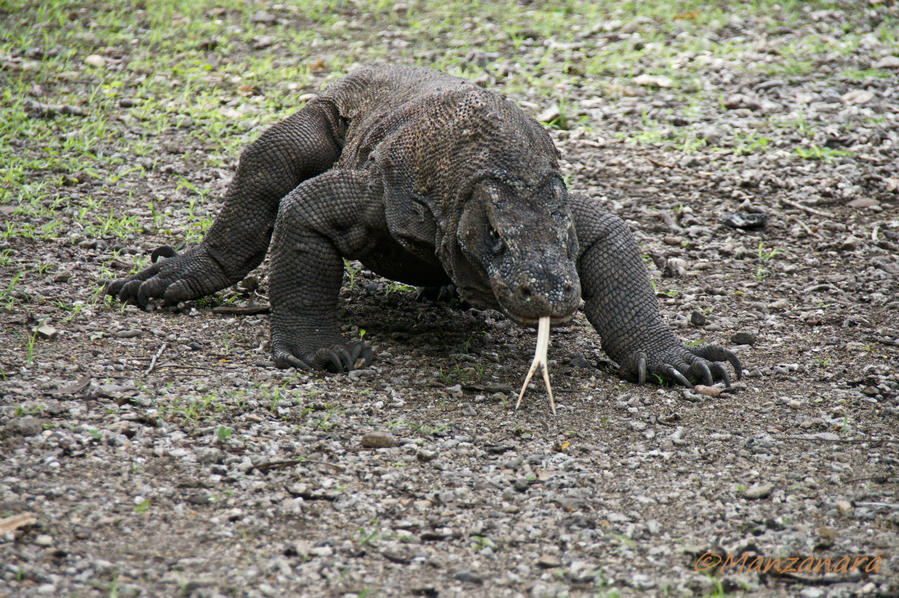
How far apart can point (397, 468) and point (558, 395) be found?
1.13 meters

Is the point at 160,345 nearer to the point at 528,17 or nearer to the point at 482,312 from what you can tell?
the point at 482,312

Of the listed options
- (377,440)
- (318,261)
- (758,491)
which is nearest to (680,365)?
(758,491)

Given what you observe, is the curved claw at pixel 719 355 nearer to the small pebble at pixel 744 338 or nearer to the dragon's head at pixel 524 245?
the small pebble at pixel 744 338

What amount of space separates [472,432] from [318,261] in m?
1.36

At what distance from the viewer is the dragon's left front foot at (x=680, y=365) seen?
4.72 meters

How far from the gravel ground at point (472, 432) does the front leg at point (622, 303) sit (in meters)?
0.18

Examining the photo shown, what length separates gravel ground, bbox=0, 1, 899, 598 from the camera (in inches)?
124

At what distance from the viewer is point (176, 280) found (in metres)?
5.71

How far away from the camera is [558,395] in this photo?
15.4 feet

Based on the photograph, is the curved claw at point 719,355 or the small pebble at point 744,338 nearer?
the curved claw at point 719,355
